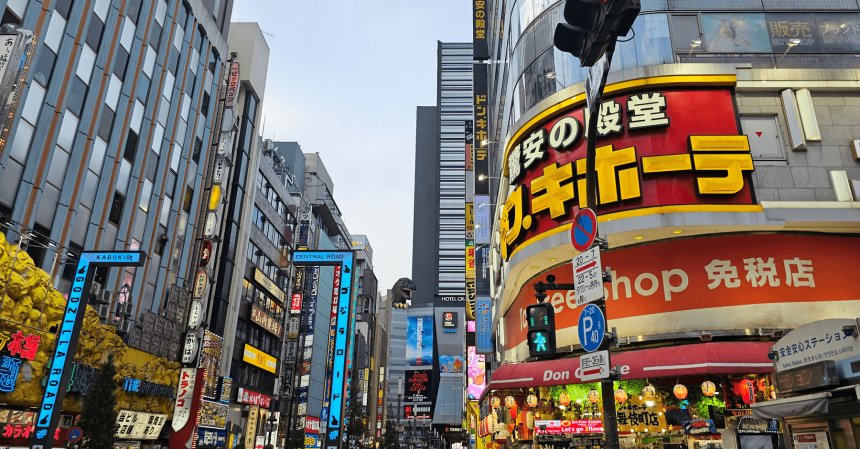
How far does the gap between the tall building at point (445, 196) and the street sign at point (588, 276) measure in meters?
171

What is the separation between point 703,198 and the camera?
1625cm

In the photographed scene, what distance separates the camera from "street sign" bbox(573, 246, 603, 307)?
27.4ft

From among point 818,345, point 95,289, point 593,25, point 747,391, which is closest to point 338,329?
point 95,289

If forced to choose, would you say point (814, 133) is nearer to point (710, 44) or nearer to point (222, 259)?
point (710, 44)

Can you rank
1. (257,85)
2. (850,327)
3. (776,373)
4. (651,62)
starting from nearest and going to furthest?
(850,327)
(776,373)
(651,62)
(257,85)

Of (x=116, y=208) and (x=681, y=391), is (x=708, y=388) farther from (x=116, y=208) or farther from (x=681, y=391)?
(x=116, y=208)

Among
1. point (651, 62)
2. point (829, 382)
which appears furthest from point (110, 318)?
point (829, 382)

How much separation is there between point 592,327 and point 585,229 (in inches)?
67.4

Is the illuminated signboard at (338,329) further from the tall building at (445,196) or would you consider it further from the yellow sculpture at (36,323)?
the tall building at (445,196)

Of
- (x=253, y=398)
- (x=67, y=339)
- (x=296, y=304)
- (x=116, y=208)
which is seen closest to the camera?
(x=67, y=339)

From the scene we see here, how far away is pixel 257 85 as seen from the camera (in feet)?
167

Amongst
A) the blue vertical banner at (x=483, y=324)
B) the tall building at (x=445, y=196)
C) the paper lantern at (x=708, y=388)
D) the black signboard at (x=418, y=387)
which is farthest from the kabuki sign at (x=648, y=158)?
the tall building at (x=445, y=196)

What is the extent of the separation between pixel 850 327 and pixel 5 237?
82.0ft

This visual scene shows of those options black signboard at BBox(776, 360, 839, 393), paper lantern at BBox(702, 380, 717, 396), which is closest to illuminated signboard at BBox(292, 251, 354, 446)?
paper lantern at BBox(702, 380, 717, 396)
